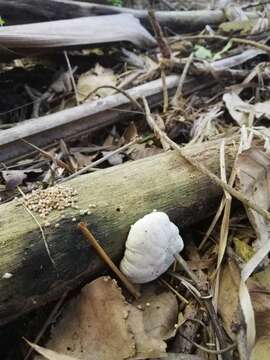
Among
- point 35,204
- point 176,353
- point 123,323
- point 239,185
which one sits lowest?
point 176,353

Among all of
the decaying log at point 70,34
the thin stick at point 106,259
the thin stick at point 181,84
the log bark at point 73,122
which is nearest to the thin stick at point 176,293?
the thin stick at point 106,259

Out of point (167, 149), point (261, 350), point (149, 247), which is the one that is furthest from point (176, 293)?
point (167, 149)

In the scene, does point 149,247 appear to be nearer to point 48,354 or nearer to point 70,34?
point 48,354

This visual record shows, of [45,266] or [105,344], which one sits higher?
[45,266]

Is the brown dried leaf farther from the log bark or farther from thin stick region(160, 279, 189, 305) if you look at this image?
the log bark

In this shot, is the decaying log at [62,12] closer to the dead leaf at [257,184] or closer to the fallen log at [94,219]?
the fallen log at [94,219]

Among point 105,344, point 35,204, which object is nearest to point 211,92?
point 35,204

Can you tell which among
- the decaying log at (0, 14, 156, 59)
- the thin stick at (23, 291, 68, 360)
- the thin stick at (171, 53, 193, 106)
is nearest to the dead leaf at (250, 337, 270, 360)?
the thin stick at (23, 291, 68, 360)

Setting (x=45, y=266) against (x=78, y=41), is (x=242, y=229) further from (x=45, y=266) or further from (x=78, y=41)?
(x=78, y=41)

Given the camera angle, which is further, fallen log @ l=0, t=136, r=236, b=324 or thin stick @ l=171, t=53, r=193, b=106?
thin stick @ l=171, t=53, r=193, b=106
